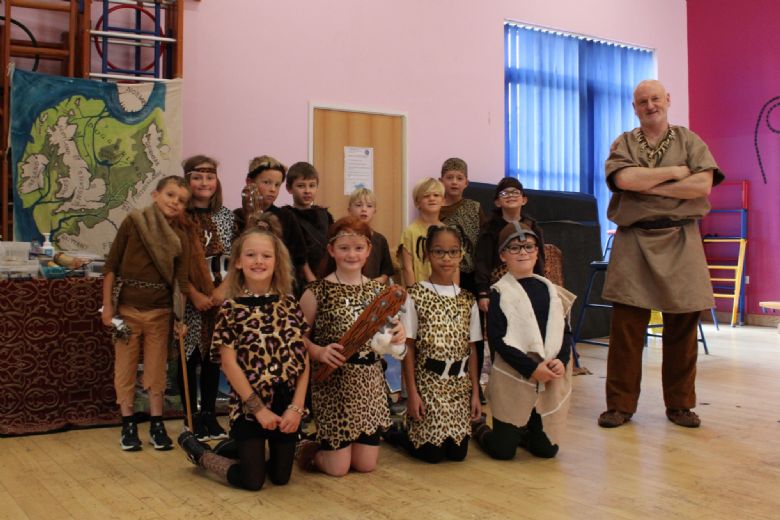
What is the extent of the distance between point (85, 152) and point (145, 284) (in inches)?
74.1

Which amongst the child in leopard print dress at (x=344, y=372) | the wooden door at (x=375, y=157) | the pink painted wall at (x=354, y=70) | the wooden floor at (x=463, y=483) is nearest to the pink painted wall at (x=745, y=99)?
the pink painted wall at (x=354, y=70)

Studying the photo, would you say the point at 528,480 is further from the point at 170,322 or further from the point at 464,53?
the point at 464,53

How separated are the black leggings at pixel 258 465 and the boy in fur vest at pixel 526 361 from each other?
82 cm

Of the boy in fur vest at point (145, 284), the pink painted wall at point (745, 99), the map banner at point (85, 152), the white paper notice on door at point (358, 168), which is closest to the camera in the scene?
the boy in fur vest at point (145, 284)

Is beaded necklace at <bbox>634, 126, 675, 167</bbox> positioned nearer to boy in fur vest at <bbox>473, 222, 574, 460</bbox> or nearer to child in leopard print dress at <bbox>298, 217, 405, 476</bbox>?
boy in fur vest at <bbox>473, 222, 574, 460</bbox>

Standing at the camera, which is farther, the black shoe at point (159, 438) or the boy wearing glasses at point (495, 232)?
→ the boy wearing glasses at point (495, 232)

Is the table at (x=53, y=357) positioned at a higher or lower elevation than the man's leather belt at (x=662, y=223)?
lower

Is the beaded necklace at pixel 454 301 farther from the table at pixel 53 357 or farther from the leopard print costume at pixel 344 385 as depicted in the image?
the table at pixel 53 357

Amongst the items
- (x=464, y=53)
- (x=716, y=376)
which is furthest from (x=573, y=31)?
(x=716, y=376)

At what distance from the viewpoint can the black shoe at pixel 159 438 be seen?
301 centimetres

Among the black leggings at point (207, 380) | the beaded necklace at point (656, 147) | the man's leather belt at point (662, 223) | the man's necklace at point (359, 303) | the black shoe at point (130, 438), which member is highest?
the beaded necklace at point (656, 147)

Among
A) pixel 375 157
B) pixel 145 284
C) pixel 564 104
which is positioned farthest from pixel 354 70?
pixel 145 284

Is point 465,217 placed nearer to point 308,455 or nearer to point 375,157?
point 308,455

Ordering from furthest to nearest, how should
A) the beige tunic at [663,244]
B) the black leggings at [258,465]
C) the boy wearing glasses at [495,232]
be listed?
the boy wearing glasses at [495,232] → the beige tunic at [663,244] → the black leggings at [258,465]
